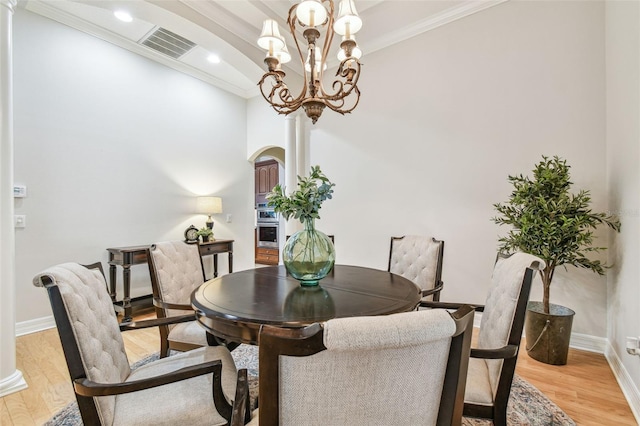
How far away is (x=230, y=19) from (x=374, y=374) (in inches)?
139

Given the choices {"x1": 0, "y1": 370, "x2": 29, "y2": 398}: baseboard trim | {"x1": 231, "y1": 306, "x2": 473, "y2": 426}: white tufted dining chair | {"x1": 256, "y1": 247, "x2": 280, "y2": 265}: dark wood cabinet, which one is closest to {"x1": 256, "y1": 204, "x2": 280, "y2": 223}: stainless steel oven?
{"x1": 256, "y1": 247, "x2": 280, "y2": 265}: dark wood cabinet

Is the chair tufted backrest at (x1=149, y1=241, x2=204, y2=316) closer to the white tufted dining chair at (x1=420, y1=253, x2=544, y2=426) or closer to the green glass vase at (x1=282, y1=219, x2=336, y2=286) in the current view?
the green glass vase at (x1=282, y1=219, x2=336, y2=286)

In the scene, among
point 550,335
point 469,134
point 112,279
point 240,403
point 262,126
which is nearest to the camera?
point 240,403

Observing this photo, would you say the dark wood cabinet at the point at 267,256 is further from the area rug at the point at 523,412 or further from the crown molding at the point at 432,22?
the area rug at the point at 523,412

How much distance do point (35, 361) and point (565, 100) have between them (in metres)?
4.87

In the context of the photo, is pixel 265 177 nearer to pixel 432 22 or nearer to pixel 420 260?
pixel 432 22

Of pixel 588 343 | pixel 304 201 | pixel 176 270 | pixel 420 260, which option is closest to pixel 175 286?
pixel 176 270

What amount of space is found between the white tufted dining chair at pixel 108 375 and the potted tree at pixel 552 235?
214 centimetres

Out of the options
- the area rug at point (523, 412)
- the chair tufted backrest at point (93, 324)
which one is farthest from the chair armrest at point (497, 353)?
the chair tufted backrest at point (93, 324)

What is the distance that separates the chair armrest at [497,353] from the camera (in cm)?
109

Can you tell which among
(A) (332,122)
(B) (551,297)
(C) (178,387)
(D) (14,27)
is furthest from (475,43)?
(D) (14,27)

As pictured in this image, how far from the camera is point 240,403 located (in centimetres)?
94

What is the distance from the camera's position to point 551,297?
2.64 m

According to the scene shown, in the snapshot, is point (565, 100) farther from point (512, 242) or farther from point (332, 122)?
point (332, 122)
